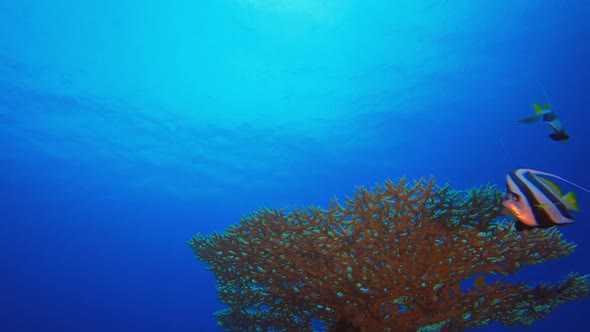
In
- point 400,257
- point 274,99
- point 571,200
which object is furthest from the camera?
point 274,99

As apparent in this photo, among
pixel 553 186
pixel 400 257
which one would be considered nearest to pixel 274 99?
pixel 400 257

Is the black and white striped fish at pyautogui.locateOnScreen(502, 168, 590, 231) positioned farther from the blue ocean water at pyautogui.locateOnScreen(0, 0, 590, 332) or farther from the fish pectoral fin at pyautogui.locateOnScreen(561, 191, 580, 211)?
the blue ocean water at pyautogui.locateOnScreen(0, 0, 590, 332)

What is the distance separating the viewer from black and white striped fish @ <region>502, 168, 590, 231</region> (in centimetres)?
197

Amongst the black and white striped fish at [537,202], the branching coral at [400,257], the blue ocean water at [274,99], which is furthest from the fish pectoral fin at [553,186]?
the blue ocean water at [274,99]

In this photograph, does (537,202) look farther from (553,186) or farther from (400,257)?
(400,257)

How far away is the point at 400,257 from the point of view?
13.8ft

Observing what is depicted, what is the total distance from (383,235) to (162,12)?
61.8 ft

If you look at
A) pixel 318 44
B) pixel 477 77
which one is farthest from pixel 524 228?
pixel 477 77

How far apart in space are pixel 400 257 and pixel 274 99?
22.0m

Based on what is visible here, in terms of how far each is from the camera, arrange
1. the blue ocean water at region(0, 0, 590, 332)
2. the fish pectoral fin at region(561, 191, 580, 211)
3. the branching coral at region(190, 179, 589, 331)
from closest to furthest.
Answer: the fish pectoral fin at region(561, 191, 580, 211), the branching coral at region(190, 179, 589, 331), the blue ocean water at region(0, 0, 590, 332)

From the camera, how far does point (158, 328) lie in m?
70.5

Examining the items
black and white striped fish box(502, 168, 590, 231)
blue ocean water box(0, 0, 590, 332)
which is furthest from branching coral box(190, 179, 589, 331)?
blue ocean water box(0, 0, 590, 332)

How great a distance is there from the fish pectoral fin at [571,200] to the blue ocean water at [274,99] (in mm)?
13553

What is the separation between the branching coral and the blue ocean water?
409 inches
